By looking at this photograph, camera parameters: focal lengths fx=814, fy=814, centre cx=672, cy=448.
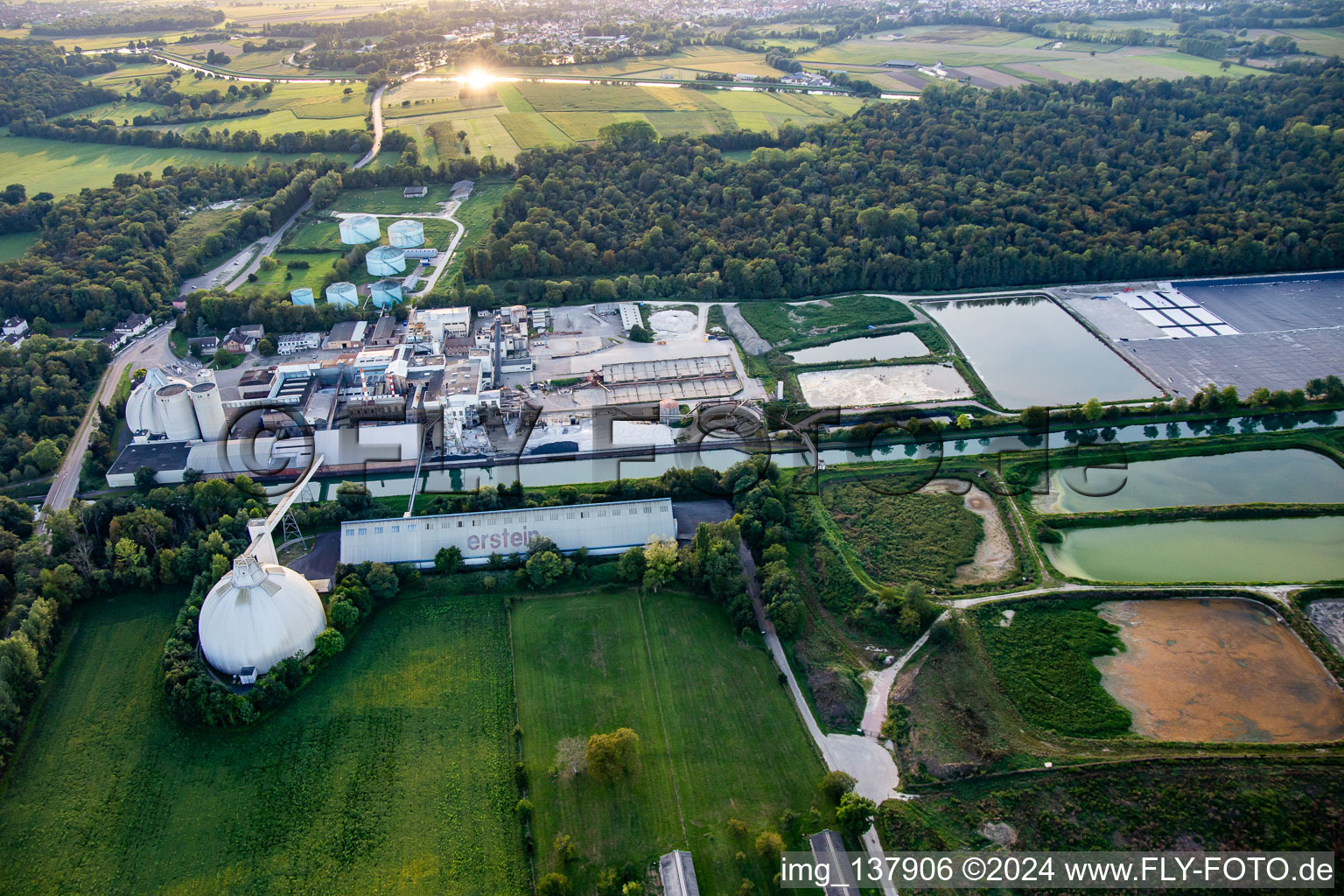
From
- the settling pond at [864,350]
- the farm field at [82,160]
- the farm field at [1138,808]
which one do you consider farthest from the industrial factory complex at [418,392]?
the farm field at [82,160]

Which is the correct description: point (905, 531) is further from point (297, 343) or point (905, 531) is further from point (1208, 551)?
point (297, 343)

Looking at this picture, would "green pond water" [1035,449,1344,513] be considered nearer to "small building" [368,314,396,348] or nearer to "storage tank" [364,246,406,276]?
"small building" [368,314,396,348]

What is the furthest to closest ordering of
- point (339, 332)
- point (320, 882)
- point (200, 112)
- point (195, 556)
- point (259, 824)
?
point (200, 112) < point (339, 332) < point (195, 556) < point (259, 824) < point (320, 882)

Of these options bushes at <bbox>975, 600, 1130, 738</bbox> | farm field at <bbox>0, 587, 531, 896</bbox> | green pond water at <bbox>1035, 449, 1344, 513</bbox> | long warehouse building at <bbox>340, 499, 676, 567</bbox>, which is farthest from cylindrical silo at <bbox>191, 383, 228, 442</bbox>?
green pond water at <bbox>1035, 449, 1344, 513</bbox>

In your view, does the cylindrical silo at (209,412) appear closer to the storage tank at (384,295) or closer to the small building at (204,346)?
the small building at (204,346)

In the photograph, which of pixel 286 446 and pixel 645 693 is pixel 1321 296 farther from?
pixel 286 446

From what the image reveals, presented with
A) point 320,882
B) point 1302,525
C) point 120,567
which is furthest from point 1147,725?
point 120,567

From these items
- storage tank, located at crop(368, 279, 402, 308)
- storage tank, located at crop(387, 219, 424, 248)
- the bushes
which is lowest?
the bushes
